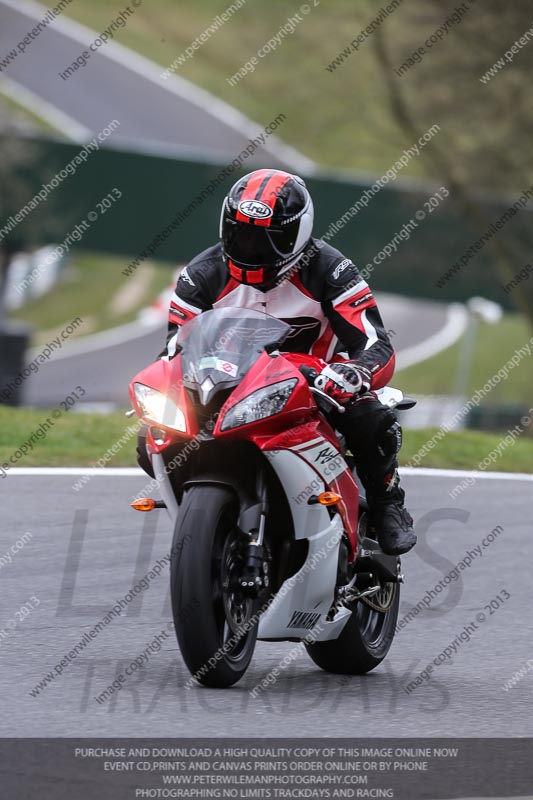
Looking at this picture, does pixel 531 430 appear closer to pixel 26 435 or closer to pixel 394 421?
pixel 26 435

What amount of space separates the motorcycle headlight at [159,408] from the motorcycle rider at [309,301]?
24cm

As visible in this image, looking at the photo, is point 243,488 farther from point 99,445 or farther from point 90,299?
point 90,299

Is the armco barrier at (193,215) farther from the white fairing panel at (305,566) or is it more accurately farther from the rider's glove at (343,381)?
the white fairing panel at (305,566)

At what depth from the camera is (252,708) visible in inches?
185

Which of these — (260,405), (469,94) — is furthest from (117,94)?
(260,405)

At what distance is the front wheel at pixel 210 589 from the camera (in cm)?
450

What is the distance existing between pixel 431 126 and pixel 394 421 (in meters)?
18.2

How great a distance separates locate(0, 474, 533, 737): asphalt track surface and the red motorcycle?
0.84 feet

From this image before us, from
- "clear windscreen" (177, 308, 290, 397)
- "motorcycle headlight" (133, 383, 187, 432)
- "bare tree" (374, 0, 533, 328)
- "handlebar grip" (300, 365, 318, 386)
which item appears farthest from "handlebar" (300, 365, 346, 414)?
"bare tree" (374, 0, 533, 328)

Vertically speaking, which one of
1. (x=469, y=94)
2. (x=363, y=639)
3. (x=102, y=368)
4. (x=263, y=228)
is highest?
(x=263, y=228)

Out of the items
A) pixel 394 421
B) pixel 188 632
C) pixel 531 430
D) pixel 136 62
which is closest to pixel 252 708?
pixel 188 632

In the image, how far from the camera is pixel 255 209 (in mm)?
5062

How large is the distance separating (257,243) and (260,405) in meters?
0.70
